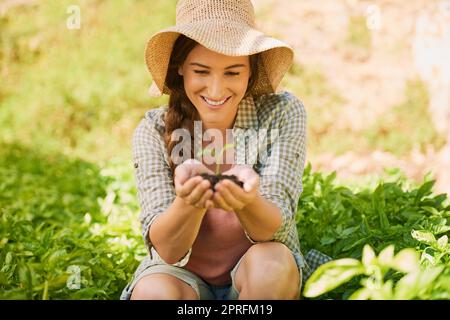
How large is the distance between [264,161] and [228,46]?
462 millimetres

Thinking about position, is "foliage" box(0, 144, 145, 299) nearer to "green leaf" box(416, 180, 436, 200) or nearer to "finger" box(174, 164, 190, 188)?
"finger" box(174, 164, 190, 188)

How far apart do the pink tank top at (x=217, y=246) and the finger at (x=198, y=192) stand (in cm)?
45

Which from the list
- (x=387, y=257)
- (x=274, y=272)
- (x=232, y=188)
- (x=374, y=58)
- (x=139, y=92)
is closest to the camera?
(x=387, y=257)

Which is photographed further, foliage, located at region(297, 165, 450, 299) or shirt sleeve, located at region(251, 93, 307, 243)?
foliage, located at region(297, 165, 450, 299)

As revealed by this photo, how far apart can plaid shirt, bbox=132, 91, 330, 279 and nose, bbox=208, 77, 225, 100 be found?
0.22m

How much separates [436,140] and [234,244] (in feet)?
10.5

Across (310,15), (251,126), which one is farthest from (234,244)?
(310,15)

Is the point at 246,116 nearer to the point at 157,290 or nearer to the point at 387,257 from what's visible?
the point at 157,290

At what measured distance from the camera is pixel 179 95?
8.14ft

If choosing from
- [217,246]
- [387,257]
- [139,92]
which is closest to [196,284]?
[217,246]

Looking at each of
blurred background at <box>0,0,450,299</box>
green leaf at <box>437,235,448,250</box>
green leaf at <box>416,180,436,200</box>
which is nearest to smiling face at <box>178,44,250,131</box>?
green leaf at <box>437,235,448,250</box>

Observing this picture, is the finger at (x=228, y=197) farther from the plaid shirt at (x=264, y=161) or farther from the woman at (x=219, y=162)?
the plaid shirt at (x=264, y=161)

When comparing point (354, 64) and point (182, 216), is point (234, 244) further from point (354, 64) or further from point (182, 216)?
point (354, 64)

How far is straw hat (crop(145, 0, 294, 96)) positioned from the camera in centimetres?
218
